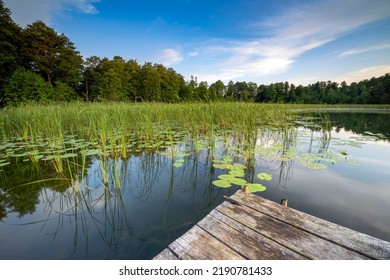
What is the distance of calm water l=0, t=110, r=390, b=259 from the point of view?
1290 millimetres

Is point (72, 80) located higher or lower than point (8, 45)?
lower

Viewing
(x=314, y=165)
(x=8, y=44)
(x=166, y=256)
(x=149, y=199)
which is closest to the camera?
(x=166, y=256)

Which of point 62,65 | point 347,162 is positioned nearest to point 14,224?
point 347,162

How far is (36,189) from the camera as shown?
6.68 ft

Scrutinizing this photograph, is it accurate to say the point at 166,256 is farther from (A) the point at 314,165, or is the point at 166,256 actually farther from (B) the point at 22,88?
(B) the point at 22,88

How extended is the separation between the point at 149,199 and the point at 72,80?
86.1 ft

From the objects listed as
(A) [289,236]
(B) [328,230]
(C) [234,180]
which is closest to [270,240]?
(A) [289,236]

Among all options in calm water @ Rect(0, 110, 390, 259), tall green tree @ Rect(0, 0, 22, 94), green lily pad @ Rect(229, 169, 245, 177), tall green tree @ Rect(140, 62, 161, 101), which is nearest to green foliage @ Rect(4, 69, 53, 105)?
tall green tree @ Rect(0, 0, 22, 94)

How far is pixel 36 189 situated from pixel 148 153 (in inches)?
67.9

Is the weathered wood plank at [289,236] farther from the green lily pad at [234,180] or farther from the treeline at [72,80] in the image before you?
the treeline at [72,80]

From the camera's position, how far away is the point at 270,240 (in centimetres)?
108

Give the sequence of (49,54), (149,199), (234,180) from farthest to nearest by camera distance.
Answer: (49,54) → (234,180) → (149,199)

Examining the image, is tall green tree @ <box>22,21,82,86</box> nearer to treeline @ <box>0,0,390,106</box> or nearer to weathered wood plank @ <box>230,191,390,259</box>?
treeline @ <box>0,0,390,106</box>

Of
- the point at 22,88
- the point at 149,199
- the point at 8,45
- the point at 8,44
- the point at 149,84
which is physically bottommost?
the point at 149,199
